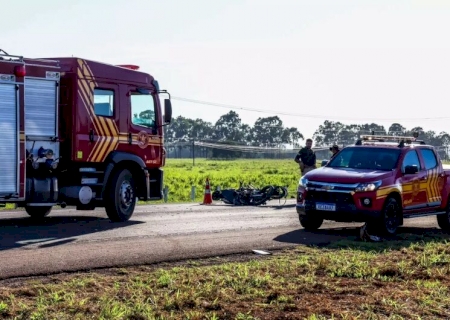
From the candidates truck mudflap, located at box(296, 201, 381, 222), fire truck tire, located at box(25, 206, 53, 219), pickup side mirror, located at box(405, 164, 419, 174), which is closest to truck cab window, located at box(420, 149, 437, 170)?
pickup side mirror, located at box(405, 164, 419, 174)

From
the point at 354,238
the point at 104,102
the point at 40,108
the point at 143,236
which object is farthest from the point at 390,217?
the point at 40,108

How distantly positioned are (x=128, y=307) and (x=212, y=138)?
159 meters

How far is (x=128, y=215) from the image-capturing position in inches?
628

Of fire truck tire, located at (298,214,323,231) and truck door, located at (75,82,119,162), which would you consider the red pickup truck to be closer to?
fire truck tire, located at (298,214,323,231)

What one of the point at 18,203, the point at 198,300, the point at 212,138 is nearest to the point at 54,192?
the point at 18,203

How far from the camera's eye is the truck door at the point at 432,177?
51.0ft

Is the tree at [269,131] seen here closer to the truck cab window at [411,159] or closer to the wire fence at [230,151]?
the wire fence at [230,151]

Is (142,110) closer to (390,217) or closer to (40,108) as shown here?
(40,108)

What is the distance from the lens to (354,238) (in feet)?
44.3

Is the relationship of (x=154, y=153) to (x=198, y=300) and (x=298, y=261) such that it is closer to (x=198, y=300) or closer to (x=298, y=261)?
(x=298, y=261)

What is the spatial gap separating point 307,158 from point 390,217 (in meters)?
7.32

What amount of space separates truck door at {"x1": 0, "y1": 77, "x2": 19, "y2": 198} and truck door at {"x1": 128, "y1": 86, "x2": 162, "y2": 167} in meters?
2.94

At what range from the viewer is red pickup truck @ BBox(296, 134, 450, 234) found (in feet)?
45.3

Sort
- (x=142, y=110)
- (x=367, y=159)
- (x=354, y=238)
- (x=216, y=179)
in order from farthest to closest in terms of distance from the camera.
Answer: (x=216, y=179) → (x=142, y=110) → (x=367, y=159) → (x=354, y=238)
